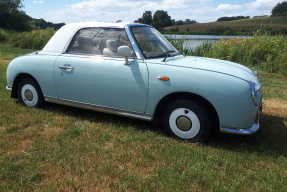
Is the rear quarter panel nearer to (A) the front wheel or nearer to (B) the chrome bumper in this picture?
(B) the chrome bumper

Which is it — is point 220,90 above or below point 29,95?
above

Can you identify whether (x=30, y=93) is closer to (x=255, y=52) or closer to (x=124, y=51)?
(x=124, y=51)

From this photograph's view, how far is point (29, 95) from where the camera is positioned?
15.5 ft

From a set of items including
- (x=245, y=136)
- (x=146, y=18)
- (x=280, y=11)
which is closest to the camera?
(x=245, y=136)

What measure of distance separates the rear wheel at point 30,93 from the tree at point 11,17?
33.9 meters

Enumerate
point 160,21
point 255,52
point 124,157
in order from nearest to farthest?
1. point 124,157
2. point 255,52
3. point 160,21

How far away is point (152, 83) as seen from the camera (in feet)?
11.6

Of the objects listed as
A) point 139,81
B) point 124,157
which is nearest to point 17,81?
point 139,81

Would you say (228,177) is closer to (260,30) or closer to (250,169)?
(250,169)

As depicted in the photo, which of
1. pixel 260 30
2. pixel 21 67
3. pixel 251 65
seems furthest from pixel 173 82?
pixel 260 30

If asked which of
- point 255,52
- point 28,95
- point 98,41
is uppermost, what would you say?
point 98,41

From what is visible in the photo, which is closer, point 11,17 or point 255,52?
Answer: point 255,52

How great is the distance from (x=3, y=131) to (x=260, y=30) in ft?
40.6

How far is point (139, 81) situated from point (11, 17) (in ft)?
128
